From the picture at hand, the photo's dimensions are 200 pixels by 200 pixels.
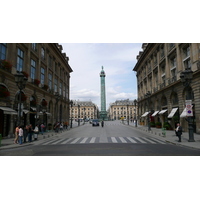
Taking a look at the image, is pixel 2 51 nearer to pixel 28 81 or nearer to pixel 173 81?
pixel 28 81

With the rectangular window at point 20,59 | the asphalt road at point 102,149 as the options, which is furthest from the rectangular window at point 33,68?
the asphalt road at point 102,149

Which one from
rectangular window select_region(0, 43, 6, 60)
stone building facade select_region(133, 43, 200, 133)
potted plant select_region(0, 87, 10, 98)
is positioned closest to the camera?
potted plant select_region(0, 87, 10, 98)

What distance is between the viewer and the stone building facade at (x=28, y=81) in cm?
1972

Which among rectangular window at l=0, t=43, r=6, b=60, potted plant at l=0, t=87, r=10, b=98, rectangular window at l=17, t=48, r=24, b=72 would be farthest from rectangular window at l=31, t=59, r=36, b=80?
potted plant at l=0, t=87, r=10, b=98

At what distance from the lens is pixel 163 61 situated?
110 feet

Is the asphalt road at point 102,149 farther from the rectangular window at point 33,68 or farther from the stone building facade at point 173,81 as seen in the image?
the rectangular window at point 33,68

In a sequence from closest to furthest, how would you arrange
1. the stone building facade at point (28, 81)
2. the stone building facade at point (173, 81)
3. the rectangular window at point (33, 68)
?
1. the stone building facade at point (28, 81)
2. the stone building facade at point (173, 81)
3. the rectangular window at point (33, 68)

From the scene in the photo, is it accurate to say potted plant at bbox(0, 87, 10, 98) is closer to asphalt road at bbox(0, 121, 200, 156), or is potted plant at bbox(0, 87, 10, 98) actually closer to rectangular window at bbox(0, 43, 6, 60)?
rectangular window at bbox(0, 43, 6, 60)

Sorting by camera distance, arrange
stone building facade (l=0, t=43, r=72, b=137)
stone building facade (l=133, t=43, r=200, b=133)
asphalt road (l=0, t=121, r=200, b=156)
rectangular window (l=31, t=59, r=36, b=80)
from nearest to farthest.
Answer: asphalt road (l=0, t=121, r=200, b=156) → stone building facade (l=0, t=43, r=72, b=137) → stone building facade (l=133, t=43, r=200, b=133) → rectangular window (l=31, t=59, r=36, b=80)

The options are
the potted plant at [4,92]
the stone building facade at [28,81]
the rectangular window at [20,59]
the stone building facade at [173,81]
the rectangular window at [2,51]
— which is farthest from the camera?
the rectangular window at [20,59]

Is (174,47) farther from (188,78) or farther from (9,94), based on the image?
(9,94)

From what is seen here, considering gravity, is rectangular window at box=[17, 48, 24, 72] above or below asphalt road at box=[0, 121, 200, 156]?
above

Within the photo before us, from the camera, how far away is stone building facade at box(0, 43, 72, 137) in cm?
1972

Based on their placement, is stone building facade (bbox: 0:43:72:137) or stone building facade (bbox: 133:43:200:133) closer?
stone building facade (bbox: 0:43:72:137)
